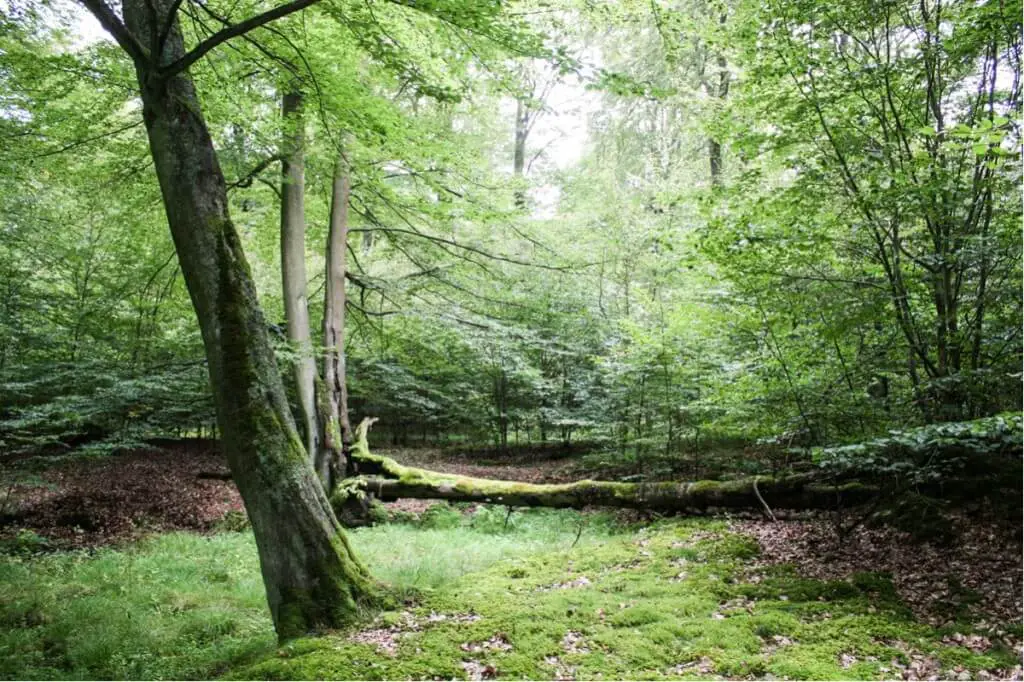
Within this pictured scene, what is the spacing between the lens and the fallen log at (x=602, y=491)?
7117 mm

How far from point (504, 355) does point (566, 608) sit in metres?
6.84

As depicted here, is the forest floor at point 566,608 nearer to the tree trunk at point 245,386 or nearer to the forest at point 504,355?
the forest at point 504,355

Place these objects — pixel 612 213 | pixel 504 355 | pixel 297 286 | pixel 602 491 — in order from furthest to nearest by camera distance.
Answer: pixel 612 213, pixel 504 355, pixel 297 286, pixel 602 491

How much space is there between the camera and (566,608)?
183 inches

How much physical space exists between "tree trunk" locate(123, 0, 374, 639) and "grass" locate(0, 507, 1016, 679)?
37cm

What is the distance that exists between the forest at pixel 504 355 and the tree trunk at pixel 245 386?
24 millimetres

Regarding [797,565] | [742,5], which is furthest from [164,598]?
[742,5]

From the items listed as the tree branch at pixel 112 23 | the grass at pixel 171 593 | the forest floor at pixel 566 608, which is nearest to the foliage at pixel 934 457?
the forest floor at pixel 566 608

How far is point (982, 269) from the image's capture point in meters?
4.83

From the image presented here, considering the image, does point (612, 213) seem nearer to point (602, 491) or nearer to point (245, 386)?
point (602, 491)

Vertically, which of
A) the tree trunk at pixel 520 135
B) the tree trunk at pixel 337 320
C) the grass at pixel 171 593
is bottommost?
the grass at pixel 171 593

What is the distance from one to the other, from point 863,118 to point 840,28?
0.93 meters

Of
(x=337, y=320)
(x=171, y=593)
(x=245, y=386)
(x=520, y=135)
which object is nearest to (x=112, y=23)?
(x=245, y=386)

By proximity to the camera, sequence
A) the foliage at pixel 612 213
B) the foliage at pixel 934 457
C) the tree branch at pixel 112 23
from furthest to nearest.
→ the foliage at pixel 612 213, the foliage at pixel 934 457, the tree branch at pixel 112 23
